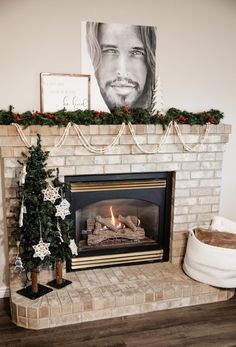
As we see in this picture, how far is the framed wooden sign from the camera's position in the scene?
2594 mm

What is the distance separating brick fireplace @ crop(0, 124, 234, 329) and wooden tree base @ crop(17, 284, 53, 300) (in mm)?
53

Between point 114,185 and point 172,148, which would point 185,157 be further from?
point 114,185

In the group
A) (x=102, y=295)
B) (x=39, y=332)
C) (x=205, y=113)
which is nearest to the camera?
(x=39, y=332)

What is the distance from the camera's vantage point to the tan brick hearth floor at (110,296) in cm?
236

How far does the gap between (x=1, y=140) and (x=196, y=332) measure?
1920 millimetres

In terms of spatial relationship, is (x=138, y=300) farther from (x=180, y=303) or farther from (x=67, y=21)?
(x=67, y=21)

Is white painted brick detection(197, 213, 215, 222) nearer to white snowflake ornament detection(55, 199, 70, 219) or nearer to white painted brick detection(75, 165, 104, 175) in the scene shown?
white painted brick detection(75, 165, 104, 175)

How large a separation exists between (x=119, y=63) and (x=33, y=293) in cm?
190

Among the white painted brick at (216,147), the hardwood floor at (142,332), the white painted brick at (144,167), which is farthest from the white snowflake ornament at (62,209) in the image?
the white painted brick at (216,147)

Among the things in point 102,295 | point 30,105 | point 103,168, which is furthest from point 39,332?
point 30,105

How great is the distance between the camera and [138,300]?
2537 millimetres

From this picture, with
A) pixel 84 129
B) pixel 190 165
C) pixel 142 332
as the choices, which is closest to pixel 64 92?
pixel 84 129

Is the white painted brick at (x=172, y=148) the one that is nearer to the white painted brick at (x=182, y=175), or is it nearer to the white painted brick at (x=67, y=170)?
the white painted brick at (x=182, y=175)

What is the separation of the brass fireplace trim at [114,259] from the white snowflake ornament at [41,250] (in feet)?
1.76
